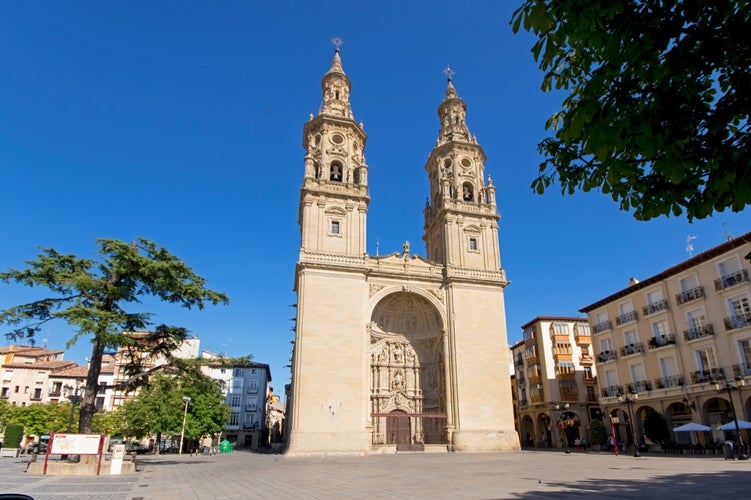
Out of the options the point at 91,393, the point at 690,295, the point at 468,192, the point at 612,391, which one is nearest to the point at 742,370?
the point at 690,295

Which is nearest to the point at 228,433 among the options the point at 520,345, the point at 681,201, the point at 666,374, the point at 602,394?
the point at 520,345

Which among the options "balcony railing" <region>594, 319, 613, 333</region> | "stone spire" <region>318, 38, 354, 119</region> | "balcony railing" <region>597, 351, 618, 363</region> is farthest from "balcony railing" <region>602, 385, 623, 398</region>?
"stone spire" <region>318, 38, 354, 119</region>

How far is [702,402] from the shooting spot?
24625 millimetres

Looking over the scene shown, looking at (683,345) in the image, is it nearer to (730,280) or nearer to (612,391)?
(730,280)

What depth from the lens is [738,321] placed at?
23.3 meters

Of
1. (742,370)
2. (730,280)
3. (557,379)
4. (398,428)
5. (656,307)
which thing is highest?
(730,280)

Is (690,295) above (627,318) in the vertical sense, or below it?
above

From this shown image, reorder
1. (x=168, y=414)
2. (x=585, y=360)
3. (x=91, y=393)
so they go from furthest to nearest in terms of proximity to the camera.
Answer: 1. (x=585, y=360)
2. (x=168, y=414)
3. (x=91, y=393)

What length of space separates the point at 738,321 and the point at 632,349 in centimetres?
719

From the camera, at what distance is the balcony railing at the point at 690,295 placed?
1008 inches

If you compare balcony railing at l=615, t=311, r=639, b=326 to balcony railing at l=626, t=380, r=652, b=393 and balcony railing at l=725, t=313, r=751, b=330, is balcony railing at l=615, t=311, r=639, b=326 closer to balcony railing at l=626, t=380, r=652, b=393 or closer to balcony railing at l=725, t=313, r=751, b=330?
balcony railing at l=626, t=380, r=652, b=393

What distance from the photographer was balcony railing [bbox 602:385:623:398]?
30.4m

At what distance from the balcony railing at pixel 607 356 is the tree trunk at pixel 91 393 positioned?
30.2 m

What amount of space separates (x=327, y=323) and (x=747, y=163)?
27.0 m
